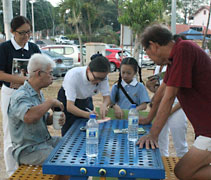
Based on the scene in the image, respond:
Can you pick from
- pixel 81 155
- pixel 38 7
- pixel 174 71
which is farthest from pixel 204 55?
pixel 38 7

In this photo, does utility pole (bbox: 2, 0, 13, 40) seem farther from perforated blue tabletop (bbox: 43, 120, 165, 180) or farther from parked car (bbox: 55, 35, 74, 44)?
parked car (bbox: 55, 35, 74, 44)

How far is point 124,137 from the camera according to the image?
2.78 metres

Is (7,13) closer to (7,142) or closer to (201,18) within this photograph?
(7,142)

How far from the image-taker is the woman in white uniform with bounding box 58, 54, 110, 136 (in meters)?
3.07

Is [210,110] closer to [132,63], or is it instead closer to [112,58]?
[132,63]

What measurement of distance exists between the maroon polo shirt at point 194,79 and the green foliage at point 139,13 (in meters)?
9.52

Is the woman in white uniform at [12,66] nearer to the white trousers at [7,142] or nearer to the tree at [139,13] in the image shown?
the white trousers at [7,142]

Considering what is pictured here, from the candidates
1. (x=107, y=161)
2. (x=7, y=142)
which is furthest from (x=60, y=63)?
(x=107, y=161)

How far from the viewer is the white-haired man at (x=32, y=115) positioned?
8.62 feet

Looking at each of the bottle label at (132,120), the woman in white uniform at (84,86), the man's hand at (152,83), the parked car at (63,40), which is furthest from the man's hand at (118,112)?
the parked car at (63,40)

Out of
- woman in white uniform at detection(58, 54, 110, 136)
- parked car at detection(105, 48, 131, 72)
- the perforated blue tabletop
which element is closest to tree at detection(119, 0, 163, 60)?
parked car at detection(105, 48, 131, 72)

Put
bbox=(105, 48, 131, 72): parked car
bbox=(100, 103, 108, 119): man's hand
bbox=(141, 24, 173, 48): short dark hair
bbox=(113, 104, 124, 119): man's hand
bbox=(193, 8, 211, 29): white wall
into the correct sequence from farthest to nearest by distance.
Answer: bbox=(193, 8, 211, 29): white wall → bbox=(105, 48, 131, 72): parked car → bbox=(113, 104, 124, 119): man's hand → bbox=(100, 103, 108, 119): man's hand → bbox=(141, 24, 173, 48): short dark hair

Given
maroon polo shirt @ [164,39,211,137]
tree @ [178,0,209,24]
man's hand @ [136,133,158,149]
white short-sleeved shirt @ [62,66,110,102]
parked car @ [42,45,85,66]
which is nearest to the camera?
maroon polo shirt @ [164,39,211,137]

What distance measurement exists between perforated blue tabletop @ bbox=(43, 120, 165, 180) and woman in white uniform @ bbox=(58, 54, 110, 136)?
65 centimetres
